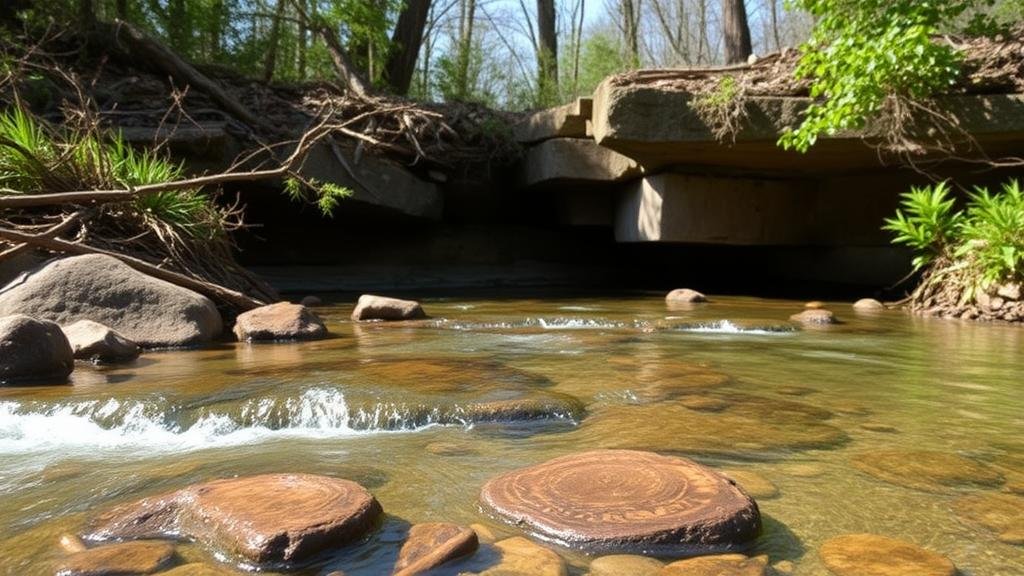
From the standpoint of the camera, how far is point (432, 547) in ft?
5.65

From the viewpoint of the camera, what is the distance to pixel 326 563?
5.44 ft

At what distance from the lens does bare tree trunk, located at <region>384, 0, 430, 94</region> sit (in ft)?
40.3

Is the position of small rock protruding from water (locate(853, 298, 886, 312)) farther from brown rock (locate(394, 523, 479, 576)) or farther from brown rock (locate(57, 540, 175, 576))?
brown rock (locate(57, 540, 175, 576))

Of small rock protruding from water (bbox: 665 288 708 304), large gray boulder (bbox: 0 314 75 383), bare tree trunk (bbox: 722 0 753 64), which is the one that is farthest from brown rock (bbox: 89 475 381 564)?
bare tree trunk (bbox: 722 0 753 64)

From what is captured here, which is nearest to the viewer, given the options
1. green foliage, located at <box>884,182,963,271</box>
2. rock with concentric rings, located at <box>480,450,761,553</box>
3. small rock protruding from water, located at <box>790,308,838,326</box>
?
rock with concentric rings, located at <box>480,450,761,553</box>

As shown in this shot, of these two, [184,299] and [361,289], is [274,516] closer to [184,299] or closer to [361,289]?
[184,299]

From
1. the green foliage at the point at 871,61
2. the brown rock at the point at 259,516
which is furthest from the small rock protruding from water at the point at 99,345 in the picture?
the green foliage at the point at 871,61

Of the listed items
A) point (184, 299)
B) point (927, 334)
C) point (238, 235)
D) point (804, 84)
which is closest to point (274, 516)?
point (184, 299)

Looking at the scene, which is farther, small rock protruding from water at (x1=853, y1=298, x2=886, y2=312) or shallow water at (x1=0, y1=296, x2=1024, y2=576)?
small rock protruding from water at (x1=853, y1=298, x2=886, y2=312)

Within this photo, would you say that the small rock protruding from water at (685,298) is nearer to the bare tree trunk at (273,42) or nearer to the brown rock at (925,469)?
the brown rock at (925,469)

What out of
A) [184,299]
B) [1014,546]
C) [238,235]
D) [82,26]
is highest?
[82,26]

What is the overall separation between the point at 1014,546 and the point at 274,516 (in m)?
1.62

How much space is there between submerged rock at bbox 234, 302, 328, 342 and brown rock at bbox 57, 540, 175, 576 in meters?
3.49

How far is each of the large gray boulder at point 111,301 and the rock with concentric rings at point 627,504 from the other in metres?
3.57
